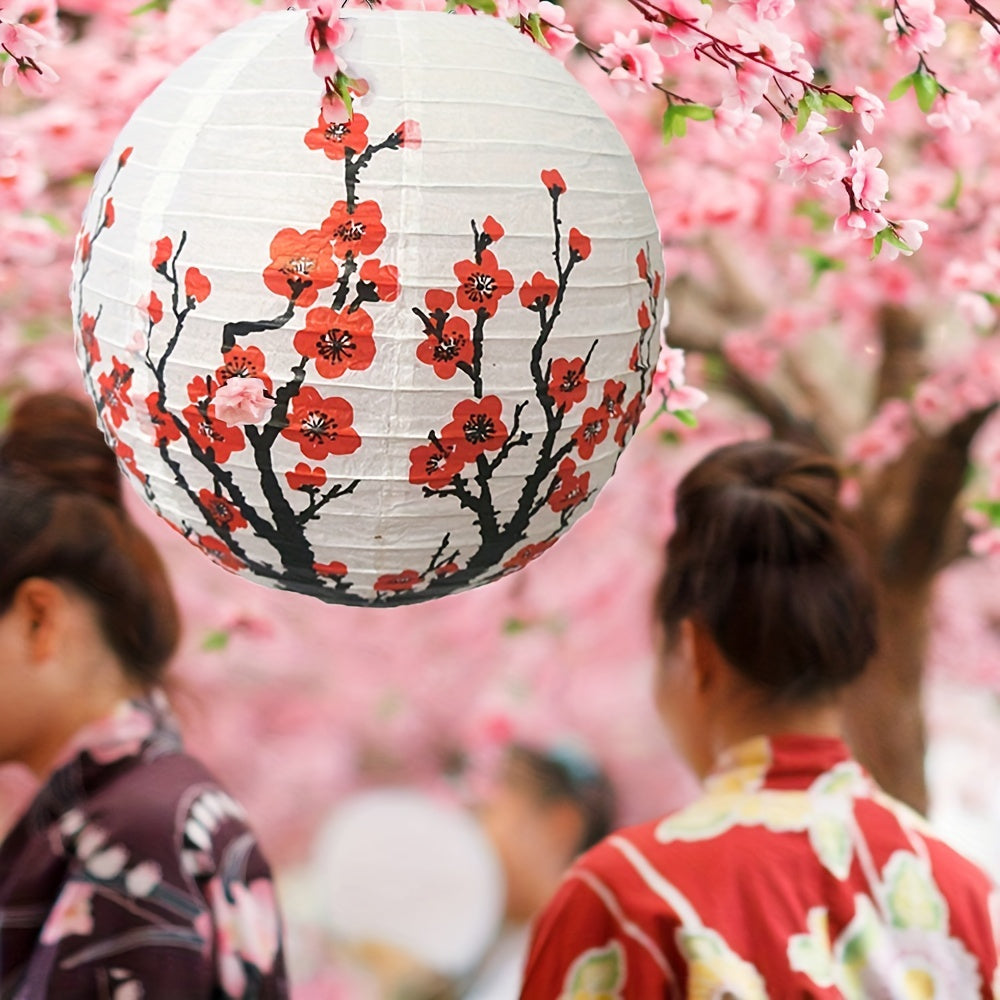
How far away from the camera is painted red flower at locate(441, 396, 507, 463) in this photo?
3.11 ft

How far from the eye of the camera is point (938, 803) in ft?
17.4

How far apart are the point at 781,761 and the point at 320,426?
108 cm

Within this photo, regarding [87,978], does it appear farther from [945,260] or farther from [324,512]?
[945,260]

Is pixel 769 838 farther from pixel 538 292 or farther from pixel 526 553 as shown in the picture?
pixel 538 292

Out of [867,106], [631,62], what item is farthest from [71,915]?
[867,106]

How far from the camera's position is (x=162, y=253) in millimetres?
950

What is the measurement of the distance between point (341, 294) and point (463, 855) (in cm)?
401

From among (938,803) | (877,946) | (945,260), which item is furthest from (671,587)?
(938,803)

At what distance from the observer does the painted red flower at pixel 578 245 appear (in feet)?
3.18

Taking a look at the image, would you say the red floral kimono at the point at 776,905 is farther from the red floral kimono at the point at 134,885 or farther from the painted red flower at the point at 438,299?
the painted red flower at the point at 438,299

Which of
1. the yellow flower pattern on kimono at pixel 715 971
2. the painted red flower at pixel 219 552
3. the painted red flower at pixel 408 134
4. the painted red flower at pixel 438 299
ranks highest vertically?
the painted red flower at pixel 408 134

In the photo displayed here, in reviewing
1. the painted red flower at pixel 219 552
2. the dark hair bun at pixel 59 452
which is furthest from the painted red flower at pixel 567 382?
the dark hair bun at pixel 59 452

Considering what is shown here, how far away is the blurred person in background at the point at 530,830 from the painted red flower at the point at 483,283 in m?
3.74

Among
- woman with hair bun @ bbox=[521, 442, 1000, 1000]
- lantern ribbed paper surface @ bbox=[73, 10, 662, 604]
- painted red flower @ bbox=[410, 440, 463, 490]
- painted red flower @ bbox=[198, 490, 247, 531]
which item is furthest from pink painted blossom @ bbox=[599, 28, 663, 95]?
Answer: woman with hair bun @ bbox=[521, 442, 1000, 1000]
